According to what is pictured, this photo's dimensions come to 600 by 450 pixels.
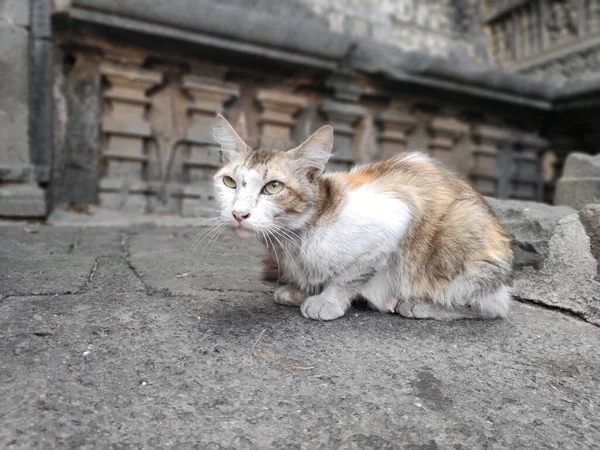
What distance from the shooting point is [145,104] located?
417cm

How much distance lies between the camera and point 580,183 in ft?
9.53

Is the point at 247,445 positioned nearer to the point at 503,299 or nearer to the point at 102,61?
the point at 503,299

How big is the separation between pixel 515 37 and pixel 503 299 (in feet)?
19.7

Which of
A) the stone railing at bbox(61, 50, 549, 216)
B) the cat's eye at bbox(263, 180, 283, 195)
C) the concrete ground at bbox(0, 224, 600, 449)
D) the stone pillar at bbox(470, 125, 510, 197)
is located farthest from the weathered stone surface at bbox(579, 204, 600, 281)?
the stone pillar at bbox(470, 125, 510, 197)

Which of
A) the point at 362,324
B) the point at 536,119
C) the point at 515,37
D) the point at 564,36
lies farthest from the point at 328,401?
the point at 515,37

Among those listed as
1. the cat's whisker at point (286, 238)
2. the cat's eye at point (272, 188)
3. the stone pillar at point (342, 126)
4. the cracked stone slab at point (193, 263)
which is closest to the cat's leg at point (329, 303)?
the cat's whisker at point (286, 238)

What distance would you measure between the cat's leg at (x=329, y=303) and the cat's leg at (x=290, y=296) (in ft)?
0.27

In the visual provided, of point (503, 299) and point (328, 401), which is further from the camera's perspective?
point (503, 299)

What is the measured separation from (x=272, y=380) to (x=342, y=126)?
3871mm

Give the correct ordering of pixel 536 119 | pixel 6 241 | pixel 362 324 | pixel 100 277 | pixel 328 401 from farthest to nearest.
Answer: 1. pixel 536 119
2. pixel 6 241
3. pixel 100 277
4. pixel 362 324
5. pixel 328 401

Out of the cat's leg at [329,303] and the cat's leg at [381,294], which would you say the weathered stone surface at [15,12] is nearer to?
the cat's leg at [329,303]

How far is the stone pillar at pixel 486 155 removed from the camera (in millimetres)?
5633

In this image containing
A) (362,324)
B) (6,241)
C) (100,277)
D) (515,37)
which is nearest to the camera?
(362,324)

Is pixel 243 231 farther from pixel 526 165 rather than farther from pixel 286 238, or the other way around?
pixel 526 165
